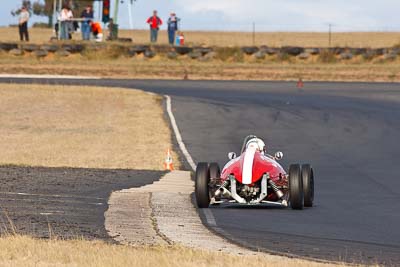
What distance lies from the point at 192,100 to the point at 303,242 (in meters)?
24.4

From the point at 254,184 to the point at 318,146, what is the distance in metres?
11.4

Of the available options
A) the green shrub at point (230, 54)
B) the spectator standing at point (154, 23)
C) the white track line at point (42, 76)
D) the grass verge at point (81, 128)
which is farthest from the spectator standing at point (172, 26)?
the grass verge at point (81, 128)

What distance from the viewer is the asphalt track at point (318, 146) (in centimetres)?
1238

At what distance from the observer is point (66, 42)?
55.0 metres

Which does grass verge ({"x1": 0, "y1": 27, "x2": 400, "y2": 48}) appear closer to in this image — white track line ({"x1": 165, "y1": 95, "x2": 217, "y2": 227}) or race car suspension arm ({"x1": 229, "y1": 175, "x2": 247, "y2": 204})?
white track line ({"x1": 165, "y1": 95, "x2": 217, "y2": 227})

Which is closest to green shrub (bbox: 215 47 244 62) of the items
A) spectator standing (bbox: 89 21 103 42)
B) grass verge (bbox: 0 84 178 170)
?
spectator standing (bbox: 89 21 103 42)

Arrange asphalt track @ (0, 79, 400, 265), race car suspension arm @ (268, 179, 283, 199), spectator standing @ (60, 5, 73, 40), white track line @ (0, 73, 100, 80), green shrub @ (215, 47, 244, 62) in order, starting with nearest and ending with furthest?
asphalt track @ (0, 79, 400, 265) < race car suspension arm @ (268, 179, 283, 199) < white track line @ (0, 73, 100, 80) < green shrub @ (215, 47, 244, 62) < spectator standing @ (60, 5, 73, 40)

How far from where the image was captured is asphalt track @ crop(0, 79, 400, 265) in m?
12.4

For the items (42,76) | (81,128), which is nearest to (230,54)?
(42,76)

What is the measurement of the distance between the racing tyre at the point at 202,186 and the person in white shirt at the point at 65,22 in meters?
43.1

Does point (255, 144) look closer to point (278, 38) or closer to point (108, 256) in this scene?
point (108, 256)

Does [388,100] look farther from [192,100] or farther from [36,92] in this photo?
[36,92]

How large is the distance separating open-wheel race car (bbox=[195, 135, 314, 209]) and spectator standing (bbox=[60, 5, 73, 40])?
43.1m

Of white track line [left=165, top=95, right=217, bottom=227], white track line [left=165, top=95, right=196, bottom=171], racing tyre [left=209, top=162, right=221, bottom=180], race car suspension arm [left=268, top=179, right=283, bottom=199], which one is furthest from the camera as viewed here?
white track line [left=165, top=95, right=196, bottom=171]
